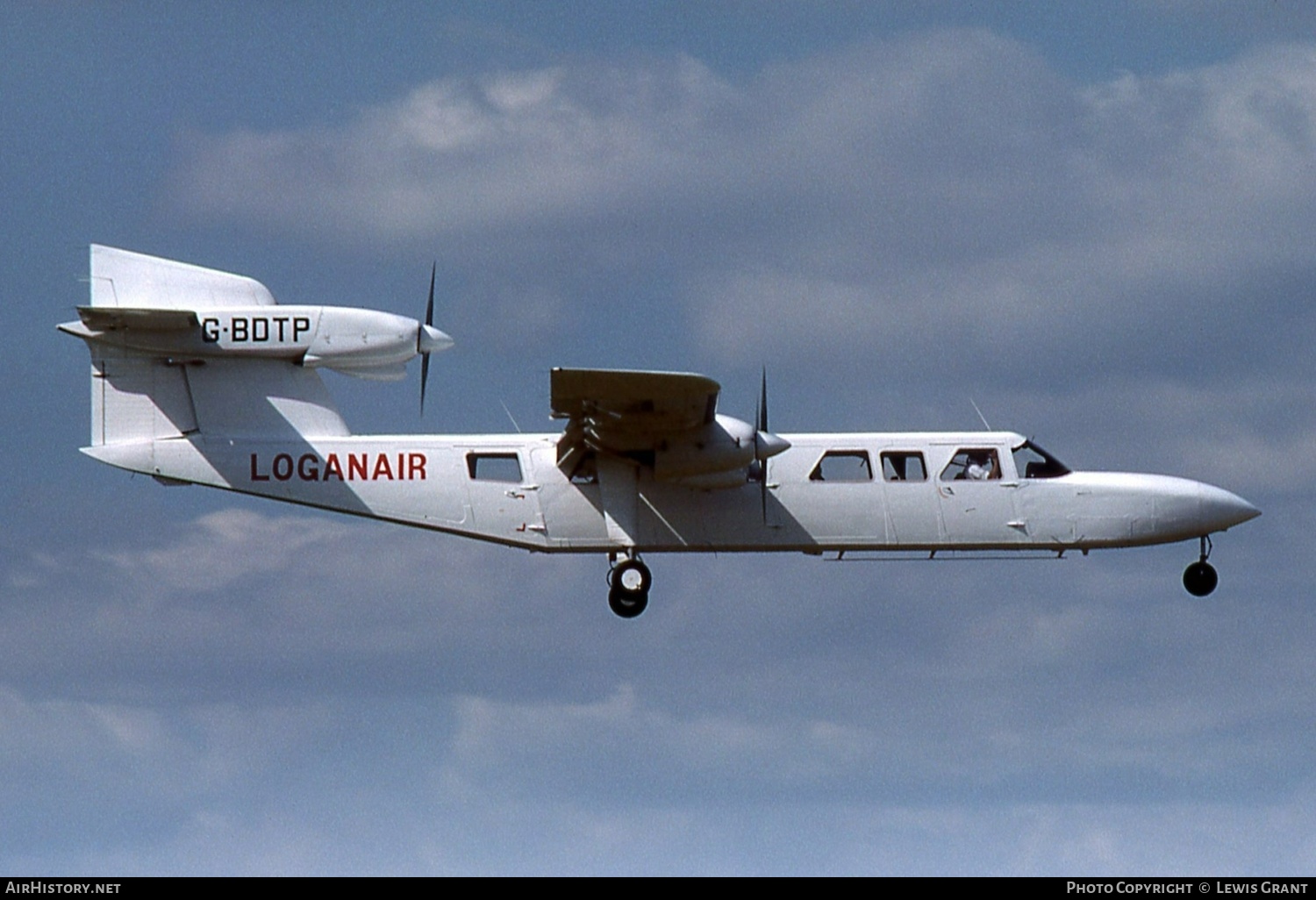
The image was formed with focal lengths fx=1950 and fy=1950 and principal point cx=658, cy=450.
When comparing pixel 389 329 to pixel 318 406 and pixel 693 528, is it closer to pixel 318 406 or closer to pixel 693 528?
pixel 318 406

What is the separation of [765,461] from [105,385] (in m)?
10.6

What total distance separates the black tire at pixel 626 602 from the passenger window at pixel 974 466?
17.4ft

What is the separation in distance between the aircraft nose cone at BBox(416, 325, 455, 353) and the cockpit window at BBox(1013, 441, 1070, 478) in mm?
9347

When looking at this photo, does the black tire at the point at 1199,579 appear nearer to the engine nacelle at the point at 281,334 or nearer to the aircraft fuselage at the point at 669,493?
the aircraft fuselage at the point at 669,493

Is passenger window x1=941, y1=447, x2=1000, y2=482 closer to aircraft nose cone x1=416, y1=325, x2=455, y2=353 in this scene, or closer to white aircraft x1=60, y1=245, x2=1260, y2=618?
white aircraft x1=60, y1=245, x2=1260, y2=618

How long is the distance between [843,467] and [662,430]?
10.8ft

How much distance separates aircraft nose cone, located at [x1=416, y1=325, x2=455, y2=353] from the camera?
101 feet

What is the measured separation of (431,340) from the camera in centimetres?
3080

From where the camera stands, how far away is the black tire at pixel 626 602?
31.1m

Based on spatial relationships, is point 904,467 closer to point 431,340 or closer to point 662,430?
point 662,430

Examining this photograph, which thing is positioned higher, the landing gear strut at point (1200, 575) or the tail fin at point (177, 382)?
the tail fin at point (177, 382)

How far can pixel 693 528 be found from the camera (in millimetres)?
31109

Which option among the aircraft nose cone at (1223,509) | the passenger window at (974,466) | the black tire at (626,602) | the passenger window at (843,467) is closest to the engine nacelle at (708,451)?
the passenger window at (843,467)
